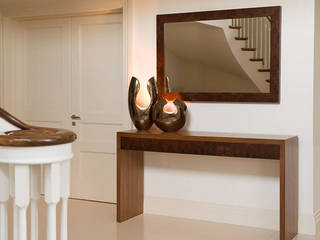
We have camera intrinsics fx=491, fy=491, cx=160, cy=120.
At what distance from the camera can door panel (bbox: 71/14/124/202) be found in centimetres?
521

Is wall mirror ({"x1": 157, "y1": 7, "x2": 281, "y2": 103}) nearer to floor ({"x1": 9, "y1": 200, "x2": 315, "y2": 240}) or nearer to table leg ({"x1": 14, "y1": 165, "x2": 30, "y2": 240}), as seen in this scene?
floor ({"x1": 9, "y1": 200, "x2": 315, "y2": 240})

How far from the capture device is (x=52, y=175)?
74.9 inches

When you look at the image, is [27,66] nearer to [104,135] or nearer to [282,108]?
[104,135]

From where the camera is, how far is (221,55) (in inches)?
175

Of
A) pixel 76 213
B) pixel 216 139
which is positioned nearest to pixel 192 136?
pixel 216 139

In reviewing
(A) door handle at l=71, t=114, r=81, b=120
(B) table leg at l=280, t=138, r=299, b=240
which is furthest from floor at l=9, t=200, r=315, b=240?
(A) door handle at l=71, t=114, r=81, b=120

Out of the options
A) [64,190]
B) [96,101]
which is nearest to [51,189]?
[64,190]

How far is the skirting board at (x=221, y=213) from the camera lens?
419 cm

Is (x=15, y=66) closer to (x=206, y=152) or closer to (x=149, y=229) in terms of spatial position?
(x=149, y=229)

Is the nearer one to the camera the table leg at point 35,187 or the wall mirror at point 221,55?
the table leg at point 35,187

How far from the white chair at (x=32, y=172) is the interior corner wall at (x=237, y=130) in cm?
262

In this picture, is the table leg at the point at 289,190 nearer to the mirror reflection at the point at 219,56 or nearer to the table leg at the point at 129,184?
the mirror reflection at the point at 219,56

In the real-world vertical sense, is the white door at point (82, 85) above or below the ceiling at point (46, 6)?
below

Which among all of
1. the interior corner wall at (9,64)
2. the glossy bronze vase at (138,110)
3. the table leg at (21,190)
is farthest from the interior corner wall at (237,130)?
the table leg at (21,190)
